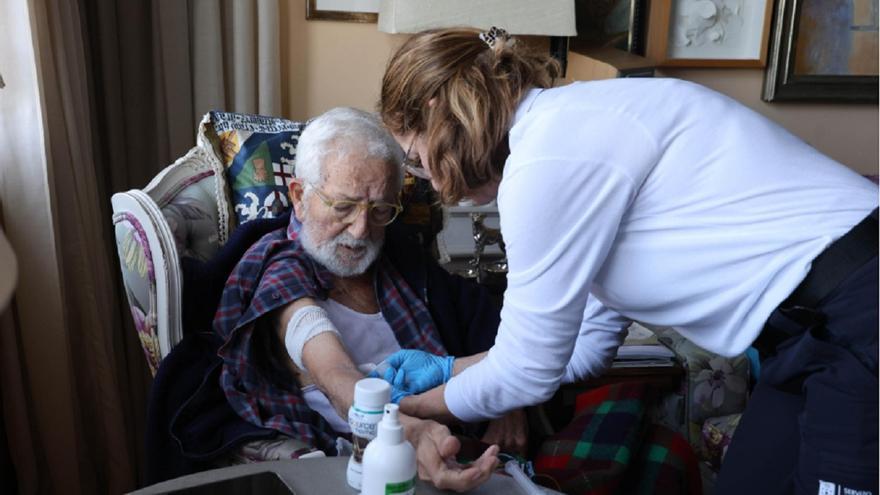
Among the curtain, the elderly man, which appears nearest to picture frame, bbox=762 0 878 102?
the curtain

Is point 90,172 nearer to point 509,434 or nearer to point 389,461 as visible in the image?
point 509,434

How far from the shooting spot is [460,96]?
1246 millimetres

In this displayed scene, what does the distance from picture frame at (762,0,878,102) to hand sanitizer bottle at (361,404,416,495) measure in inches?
90.6

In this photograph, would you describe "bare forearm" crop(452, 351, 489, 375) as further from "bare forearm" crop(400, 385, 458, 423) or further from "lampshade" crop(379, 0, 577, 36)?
"lampshade" crop(379, 0, 577, 36)

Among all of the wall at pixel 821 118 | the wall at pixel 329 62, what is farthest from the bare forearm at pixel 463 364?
the wall at pixel 821 118

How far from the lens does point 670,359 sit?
2.06m

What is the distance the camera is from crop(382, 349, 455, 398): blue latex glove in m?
1.55

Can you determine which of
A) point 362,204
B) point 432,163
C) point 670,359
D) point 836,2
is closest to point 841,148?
point 836,2

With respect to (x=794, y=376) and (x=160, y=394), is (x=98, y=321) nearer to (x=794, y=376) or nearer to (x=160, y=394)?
(x=160, y=394)

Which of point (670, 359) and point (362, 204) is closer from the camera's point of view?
point (362, 204)

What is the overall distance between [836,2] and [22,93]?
241 centimetres

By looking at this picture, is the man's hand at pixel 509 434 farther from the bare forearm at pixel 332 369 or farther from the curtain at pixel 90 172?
the curtain at pixel 90 172

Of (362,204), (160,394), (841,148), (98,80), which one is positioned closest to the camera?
(160,394)

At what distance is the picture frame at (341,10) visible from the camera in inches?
100
